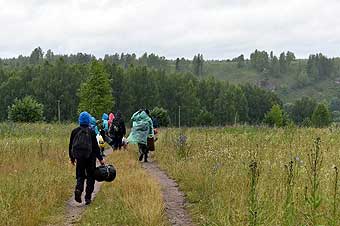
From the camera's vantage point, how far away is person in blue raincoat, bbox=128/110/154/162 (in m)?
16.7

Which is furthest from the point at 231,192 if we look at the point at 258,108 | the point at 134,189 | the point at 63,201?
the point at 258,108

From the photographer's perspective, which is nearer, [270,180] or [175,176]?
[270,180]

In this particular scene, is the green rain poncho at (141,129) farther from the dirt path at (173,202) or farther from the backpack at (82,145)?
the backpack at (82,145)

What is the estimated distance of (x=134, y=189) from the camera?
9.44 meters

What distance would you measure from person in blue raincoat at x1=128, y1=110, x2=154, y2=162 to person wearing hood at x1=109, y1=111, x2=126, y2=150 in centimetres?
246

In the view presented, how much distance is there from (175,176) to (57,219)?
4.59 metres

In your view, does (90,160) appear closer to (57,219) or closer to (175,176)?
(57,219)

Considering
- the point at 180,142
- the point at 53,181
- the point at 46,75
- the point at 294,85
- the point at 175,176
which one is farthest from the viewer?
→ the point at 294,85

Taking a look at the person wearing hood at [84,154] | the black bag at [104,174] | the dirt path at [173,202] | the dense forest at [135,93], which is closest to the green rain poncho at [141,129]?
the dirt path at [173,202]

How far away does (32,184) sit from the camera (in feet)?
32.0

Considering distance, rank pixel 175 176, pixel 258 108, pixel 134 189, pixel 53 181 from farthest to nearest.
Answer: pixel 258 108, pixel 175 176, pixel 53 181, pixel 134 189

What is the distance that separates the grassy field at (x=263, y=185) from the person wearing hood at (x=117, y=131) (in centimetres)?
606

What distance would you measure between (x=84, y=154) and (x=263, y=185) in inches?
145

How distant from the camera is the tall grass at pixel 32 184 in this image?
7723 millimetres
